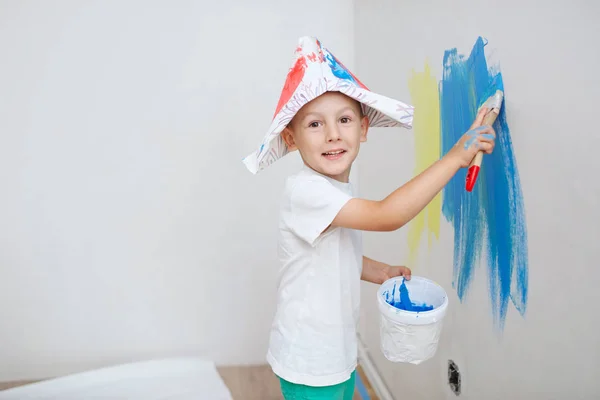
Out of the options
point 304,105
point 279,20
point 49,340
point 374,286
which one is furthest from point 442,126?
point 49,340

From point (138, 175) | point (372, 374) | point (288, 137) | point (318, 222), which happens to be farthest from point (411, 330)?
point (138, 175)

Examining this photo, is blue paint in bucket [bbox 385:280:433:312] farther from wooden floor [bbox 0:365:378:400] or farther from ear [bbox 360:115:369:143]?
wooden floor [bbox 0:365:378:400]

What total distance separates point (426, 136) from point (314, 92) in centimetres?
44

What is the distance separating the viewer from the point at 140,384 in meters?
1.65

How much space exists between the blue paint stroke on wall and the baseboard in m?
0.69

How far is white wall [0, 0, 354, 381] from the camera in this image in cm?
183

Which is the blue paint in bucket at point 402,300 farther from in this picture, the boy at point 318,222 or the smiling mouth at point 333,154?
the smiling mouth at point 333,154

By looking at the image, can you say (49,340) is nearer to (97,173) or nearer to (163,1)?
(97,173)

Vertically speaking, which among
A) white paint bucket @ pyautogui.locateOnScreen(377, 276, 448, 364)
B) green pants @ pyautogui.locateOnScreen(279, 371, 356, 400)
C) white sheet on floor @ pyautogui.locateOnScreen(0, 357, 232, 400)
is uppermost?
white paint bucket @ pyautogui.locateOnScreen(377, 276, 448, 364)

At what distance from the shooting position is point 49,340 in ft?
6.52

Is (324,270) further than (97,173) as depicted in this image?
No

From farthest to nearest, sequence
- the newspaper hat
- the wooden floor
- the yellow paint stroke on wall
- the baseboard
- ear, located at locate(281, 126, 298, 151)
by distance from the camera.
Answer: the wooden floor < the baseboard < the yellow paint stroke on wall < ear, located at locate(281, 126, 298, 151) < the newspaper hat

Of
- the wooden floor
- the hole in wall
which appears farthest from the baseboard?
the hole in wall

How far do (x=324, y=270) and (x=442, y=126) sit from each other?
45 centimetres
